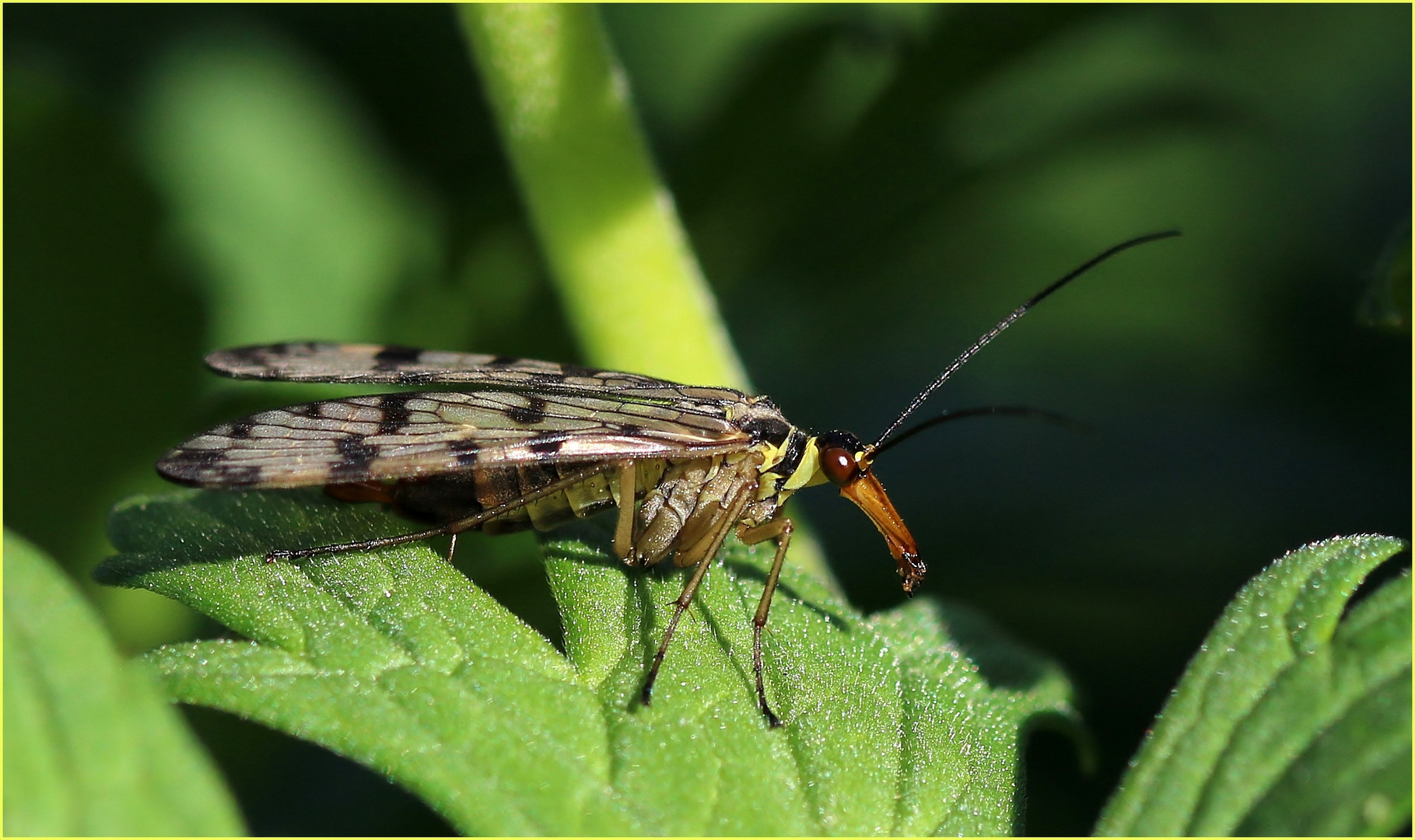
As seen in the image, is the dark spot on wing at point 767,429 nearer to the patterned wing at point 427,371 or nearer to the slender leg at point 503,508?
the patterned wing at point 427,371

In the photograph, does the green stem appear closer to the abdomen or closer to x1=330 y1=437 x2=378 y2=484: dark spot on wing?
the abdomen

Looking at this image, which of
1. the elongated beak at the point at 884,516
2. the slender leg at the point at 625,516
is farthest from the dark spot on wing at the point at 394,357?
the elongated beak at the point at 884,516

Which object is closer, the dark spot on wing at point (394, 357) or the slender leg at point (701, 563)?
the slender leg at point (701, 563)

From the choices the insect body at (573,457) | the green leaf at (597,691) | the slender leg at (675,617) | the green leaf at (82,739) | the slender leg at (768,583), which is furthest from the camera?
the insect body at (573,457)

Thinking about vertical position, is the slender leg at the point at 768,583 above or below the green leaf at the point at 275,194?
below

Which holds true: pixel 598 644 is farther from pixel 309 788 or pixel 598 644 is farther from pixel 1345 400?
pixel 1345 400

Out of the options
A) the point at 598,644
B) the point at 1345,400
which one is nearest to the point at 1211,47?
the point at 1345,400

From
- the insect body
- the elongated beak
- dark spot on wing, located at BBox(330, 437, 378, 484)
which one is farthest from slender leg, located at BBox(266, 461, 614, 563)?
the elongated beak
